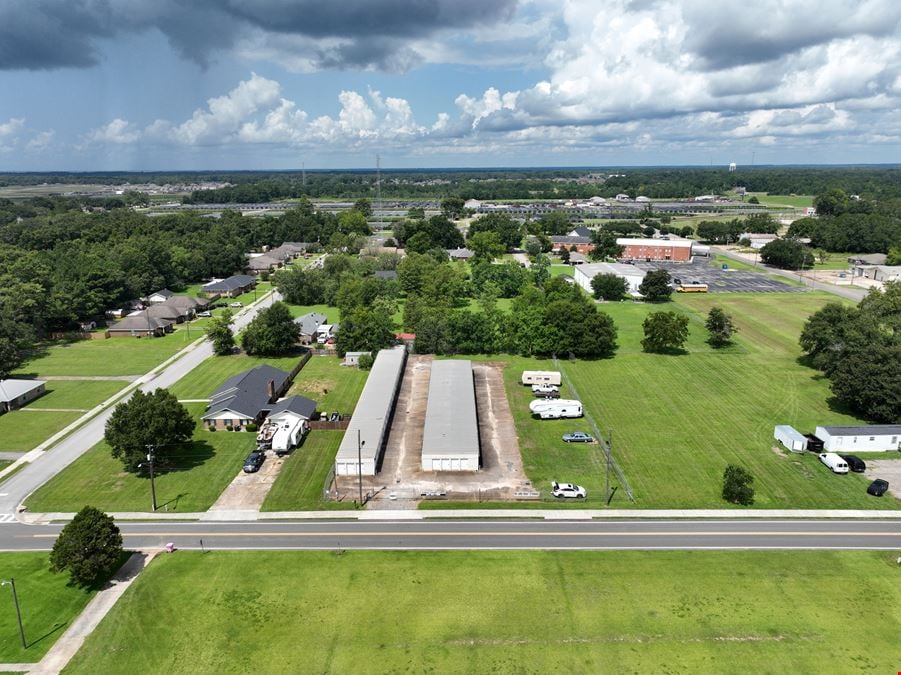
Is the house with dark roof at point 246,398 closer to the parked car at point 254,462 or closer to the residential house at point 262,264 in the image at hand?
the parked car at point 254,462

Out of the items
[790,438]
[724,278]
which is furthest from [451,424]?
[724,278]

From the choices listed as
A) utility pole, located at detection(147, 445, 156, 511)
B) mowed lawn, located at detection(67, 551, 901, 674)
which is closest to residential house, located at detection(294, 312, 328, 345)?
utility pole, located at detection(147, 445, 156, 511)

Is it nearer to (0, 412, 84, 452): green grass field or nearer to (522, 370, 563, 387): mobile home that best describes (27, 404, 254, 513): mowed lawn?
(0, 412, 84, 452): green grass field

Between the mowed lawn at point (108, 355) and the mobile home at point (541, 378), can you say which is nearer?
the mobile home at point (541, 378)

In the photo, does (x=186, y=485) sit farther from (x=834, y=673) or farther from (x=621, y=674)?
(x=834, y=673)

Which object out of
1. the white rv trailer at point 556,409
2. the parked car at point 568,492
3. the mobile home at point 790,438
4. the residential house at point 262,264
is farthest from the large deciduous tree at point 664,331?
the residential house at point 262,264
